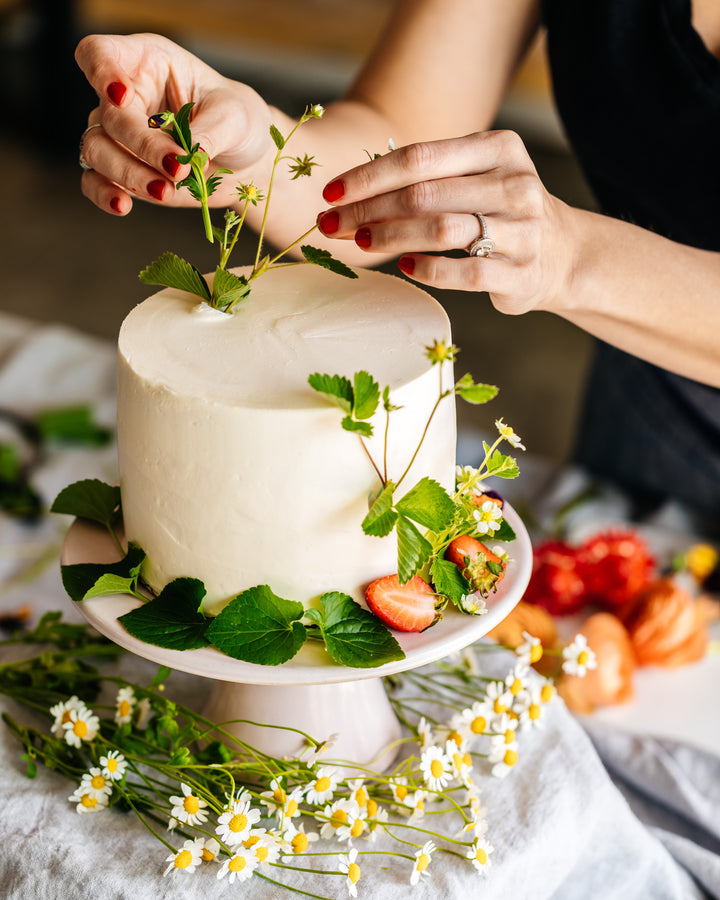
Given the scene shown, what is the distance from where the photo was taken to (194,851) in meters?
0.77

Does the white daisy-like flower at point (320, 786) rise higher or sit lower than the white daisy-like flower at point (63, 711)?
higher

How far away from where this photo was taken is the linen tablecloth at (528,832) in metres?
0.80

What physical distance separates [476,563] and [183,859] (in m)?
0.34

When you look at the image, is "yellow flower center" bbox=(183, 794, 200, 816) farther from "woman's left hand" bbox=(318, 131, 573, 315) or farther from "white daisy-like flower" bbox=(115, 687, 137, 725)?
"woman's left hand" bbox=(318, 131, 573, 315)

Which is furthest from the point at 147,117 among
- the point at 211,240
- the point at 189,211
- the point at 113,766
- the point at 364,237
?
the point at 189,211

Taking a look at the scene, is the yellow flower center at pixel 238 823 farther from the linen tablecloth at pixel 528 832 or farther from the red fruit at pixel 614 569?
the red fruit at pixel 614 569

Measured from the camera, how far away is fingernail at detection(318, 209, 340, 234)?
2.52 feet

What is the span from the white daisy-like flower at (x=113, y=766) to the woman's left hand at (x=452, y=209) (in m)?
0.49

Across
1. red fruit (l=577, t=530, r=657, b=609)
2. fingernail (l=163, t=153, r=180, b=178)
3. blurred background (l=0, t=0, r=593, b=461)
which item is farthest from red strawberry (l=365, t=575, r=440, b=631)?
blurred background (l=0, t=0, r=593, b=461)

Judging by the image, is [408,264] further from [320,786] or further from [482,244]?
[320,786]

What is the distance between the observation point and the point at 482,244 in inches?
29.6

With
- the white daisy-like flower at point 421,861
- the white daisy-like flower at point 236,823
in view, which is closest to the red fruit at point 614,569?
the white daisy-like flower at point 421,861

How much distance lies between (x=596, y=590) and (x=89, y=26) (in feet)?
13.2

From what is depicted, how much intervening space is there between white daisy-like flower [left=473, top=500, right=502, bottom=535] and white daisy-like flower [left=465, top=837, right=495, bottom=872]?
0.88 feet
